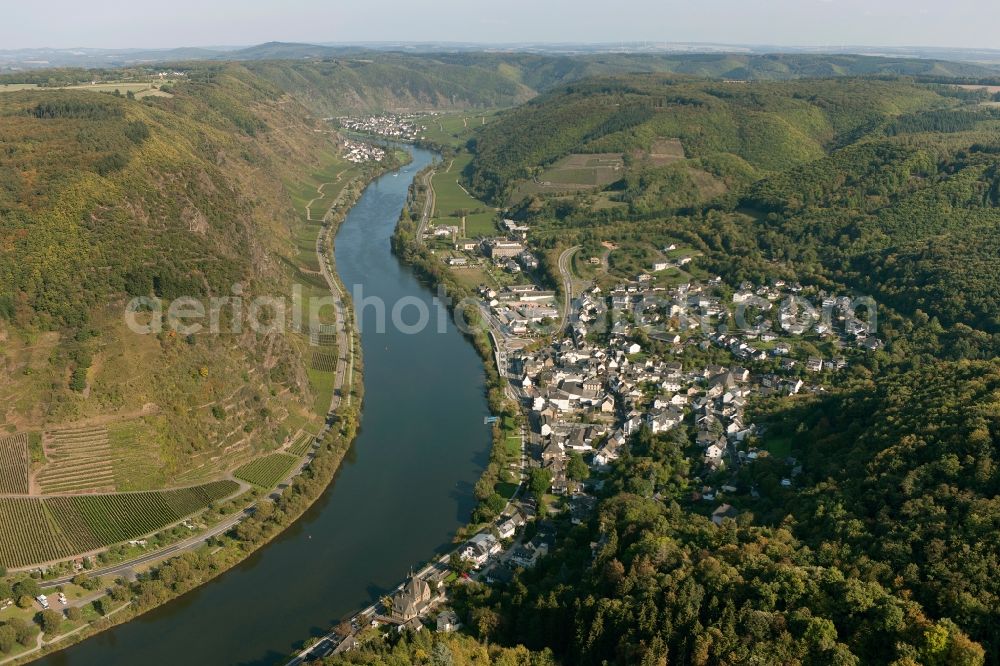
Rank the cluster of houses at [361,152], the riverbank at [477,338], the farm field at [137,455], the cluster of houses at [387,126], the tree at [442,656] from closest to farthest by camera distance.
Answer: the tree at [442,656] < the riverbank at [477,338] < the farm field at [137,455] < the cluster of houses at [361,152] < the cluster of houses at [387,126]

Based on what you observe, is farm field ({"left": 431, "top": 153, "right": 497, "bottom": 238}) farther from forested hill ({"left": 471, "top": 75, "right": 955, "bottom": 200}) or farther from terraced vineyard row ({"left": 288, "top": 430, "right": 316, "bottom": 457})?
terraced vineyard row ({"left": 288, "top": 430, "right": 316, "bottom": 457})

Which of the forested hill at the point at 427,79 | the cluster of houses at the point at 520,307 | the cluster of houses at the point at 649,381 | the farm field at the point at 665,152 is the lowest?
the cluster of houses at the point at 649,381

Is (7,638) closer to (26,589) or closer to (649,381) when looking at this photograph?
(26,589)

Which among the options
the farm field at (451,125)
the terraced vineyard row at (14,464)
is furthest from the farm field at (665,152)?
the terraced vineyard row at (14,464)

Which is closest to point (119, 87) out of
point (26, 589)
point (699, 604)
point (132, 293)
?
point (132, 293)

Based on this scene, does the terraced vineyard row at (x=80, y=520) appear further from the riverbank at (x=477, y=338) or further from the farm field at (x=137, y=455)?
the riverbank at (x=477, y=338)

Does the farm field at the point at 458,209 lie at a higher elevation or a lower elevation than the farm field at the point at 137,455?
higher
